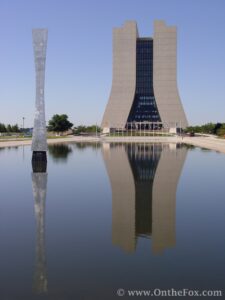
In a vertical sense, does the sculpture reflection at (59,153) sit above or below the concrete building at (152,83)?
below

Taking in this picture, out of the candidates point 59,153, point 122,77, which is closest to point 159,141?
point 59,153

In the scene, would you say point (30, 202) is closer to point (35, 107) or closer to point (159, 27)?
point (35, 107)

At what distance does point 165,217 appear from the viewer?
10273 mm

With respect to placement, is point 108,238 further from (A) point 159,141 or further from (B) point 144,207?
(A) point 159,141

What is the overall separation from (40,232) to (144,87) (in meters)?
100

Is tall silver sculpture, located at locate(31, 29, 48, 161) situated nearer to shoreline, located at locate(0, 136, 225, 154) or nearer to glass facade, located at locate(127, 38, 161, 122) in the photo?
shoreline, located at locate(0, 136, 225, 154)

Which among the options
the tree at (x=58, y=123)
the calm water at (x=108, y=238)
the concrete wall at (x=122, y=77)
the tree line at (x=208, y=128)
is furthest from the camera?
the concrete wall at (x=122, y=77)

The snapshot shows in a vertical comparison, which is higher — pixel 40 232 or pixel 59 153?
pixel 59 153

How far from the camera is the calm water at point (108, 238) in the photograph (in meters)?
6.01

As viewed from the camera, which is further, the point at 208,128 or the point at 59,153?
the point at 208,128

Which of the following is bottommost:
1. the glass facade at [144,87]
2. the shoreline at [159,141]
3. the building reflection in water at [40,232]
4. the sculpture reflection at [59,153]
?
the building reflection in water at [40,232]

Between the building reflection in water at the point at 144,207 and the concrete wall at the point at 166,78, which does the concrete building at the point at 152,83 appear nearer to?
the concrete wall at the point at 166,78

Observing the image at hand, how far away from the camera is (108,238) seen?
27.3 ft

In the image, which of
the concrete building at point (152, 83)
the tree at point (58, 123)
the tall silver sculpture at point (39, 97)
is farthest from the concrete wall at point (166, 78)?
the tall silver sculpture at point (39, 97)
